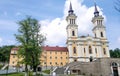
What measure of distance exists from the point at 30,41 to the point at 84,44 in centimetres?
3954

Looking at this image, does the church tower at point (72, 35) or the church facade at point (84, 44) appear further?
the church facade at point (84, 44)

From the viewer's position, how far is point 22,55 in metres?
46.0

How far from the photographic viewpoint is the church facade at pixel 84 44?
80938mm

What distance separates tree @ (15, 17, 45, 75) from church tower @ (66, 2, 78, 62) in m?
33.9

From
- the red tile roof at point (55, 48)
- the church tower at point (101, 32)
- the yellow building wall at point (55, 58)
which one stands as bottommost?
the yellow building wall at point (55, 58)

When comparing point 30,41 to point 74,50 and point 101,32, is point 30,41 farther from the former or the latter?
point 101,32

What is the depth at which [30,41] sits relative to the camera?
154 feet

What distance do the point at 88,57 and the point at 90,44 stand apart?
5.69 meters

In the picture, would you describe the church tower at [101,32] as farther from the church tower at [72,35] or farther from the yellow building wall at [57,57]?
the yellow building wall at [57,57]

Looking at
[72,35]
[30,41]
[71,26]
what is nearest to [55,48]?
[72,35]

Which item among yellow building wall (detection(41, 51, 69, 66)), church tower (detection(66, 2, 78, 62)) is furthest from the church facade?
yellow building wall (detection(41, 51, 69, 66))


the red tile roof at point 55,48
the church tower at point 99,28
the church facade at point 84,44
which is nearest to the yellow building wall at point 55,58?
the red tile roof at point 55,48

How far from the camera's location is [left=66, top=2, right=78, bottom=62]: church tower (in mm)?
80688

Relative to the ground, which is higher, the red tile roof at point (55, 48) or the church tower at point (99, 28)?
the church tower at point (99, 28)
